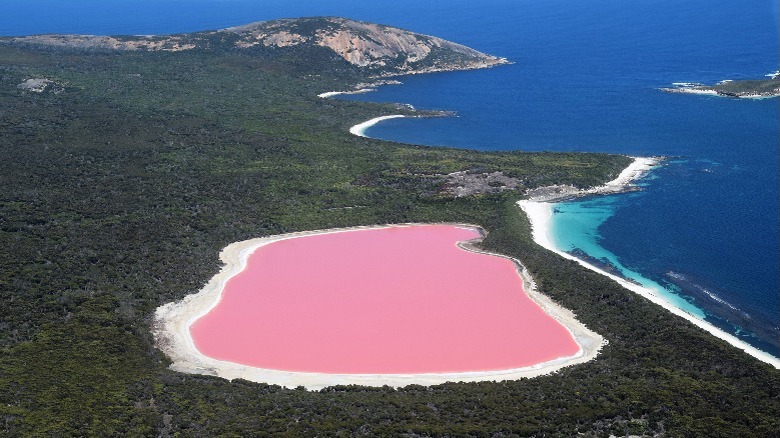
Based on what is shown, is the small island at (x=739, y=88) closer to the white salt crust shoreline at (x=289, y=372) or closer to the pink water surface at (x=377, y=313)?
the pink water surface at (x=377, y=313)

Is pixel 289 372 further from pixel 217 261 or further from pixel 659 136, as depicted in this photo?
pixel 659 136

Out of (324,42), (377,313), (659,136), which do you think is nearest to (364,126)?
(659,136)

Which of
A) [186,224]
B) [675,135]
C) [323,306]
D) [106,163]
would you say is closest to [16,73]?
[106,163]

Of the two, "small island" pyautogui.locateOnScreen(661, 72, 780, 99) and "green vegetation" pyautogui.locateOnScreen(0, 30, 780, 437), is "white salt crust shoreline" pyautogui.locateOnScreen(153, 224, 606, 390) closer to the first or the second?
"green vegetation" pyautogui.locateOnScreen(0, 30, 780, 437)

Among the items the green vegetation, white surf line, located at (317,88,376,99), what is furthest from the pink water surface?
white surf line, located at (317,88,376,99)

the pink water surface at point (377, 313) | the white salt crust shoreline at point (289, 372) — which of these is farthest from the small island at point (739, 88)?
the white salt crust shoreline at point (289, 372)
